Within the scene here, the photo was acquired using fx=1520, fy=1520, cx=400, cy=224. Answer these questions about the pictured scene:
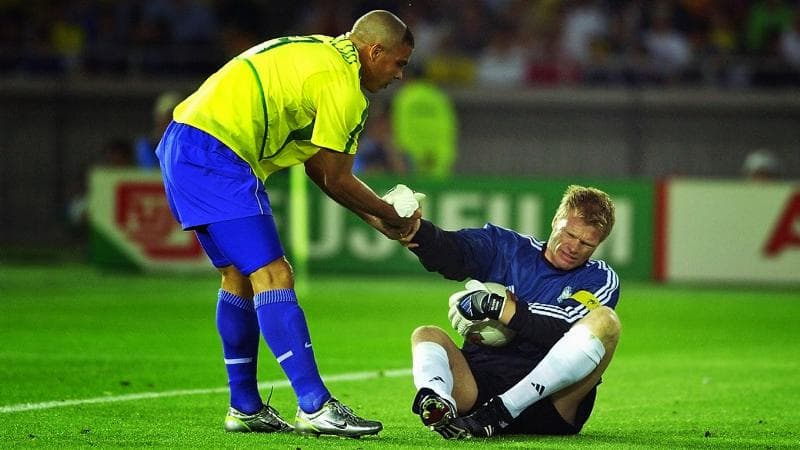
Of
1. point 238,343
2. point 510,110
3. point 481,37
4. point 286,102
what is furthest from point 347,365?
point 481,37

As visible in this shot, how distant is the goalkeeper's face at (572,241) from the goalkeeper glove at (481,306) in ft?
1.41

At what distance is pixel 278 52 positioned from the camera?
21.8 feet

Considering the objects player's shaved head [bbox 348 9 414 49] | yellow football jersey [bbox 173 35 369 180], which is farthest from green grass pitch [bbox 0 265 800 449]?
player's shaved head [bbox 348 9 414 49]

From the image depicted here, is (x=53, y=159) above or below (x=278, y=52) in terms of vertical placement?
below

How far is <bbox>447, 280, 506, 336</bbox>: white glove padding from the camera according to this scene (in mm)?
6492

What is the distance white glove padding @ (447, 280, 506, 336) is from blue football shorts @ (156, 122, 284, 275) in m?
0.79

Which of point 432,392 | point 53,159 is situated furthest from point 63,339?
Answer: point 53,159

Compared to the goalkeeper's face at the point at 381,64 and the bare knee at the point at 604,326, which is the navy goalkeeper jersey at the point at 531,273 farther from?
the goalkeeper's face at the point at 381,64

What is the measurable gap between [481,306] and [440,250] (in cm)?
41

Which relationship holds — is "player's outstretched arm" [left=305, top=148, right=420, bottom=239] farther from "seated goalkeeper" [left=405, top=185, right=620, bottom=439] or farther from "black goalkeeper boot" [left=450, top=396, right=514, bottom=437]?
"black goalkeeper boot" [left=450, top=396, right=514, bottom=437]

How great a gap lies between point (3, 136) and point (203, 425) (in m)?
15.6

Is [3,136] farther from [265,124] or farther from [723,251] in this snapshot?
[265,124]

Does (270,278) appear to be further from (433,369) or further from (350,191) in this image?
(433,369)

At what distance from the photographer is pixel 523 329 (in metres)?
6.54
